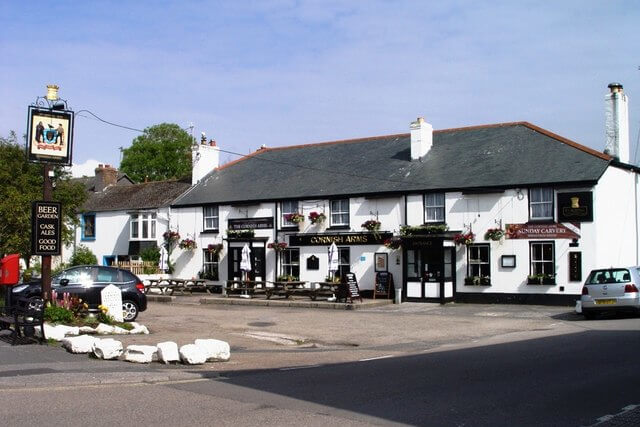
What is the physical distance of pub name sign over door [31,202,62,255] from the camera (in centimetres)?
1655

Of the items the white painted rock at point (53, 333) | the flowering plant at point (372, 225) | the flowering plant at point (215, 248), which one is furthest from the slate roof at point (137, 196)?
the white painted rock at point (53, 333)

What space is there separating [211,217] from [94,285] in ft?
55.3

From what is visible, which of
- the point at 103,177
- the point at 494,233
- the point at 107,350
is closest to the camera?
the point at 107,350

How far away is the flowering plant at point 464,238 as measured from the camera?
27.8 meters

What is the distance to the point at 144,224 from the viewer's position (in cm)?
4028

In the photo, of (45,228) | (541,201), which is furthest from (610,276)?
(45,228)

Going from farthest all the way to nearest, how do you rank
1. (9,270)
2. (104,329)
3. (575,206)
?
(575,206), (9,270), (104,329)

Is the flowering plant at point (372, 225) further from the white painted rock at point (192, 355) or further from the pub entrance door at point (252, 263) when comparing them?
the white painted rock at point (192, 355)

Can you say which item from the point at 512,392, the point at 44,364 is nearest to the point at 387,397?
the point at 512,392

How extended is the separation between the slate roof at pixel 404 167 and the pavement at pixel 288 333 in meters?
5.09

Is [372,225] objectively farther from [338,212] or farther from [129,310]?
[129,310]

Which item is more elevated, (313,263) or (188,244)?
(188,244)

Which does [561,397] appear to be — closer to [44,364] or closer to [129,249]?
[44,364]

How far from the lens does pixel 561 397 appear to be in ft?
29.6
